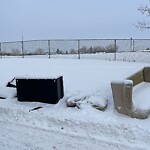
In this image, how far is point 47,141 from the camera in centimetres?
723

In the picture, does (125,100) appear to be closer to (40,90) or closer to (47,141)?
(47,141)

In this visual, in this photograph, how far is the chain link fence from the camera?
23453 mm

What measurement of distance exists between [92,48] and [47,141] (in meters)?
18.1

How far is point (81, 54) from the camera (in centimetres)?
2430

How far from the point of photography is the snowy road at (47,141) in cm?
684

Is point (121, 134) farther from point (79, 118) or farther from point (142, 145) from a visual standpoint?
point (79, 118)

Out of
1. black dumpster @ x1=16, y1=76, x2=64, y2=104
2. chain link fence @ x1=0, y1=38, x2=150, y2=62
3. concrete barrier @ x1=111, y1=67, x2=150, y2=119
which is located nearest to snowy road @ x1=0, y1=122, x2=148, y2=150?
concrete barrier @ x1=111, y1=67, x2=150, y2=119

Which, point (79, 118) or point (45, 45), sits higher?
point (45, 45)

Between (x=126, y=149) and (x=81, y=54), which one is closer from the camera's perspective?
(x=126, y=149)

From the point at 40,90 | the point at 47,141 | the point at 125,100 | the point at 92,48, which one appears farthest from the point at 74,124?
the point at 92,48

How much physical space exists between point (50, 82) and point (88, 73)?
3.88m

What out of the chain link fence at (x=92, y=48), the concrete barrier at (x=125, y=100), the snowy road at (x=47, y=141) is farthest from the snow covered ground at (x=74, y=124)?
the chain link fence at (x=92, y=48)

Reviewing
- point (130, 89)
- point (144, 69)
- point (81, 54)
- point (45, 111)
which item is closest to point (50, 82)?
point (45, 111)

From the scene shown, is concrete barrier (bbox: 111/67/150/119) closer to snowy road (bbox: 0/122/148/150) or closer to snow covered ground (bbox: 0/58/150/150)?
snow covered ground (bbox: 0/58/150/150)
